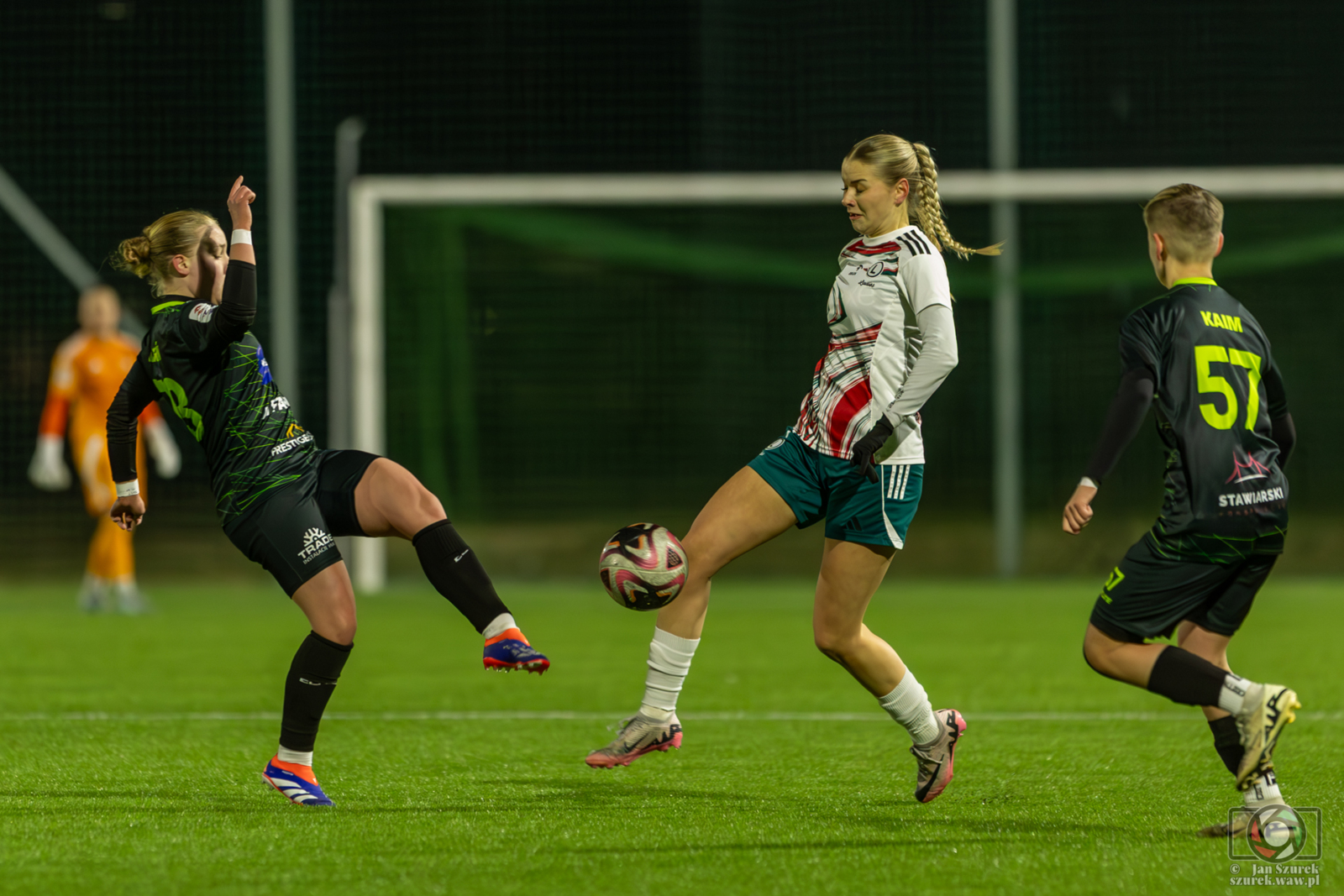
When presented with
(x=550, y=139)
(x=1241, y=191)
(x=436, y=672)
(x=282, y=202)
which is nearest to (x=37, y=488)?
(x=282, y=202)

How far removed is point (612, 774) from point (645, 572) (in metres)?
0.84

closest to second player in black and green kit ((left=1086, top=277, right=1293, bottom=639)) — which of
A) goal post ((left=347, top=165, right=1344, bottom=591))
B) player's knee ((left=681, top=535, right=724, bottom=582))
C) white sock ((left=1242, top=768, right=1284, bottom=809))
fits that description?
white sock ((left=1242, top=768, right=1284, bottom=809))

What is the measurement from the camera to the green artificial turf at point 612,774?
3.60m

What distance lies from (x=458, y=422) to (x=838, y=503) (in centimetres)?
971

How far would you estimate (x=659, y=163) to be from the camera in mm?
15344

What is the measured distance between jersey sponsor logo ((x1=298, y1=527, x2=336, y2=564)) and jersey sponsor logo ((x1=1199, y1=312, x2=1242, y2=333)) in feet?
7.55

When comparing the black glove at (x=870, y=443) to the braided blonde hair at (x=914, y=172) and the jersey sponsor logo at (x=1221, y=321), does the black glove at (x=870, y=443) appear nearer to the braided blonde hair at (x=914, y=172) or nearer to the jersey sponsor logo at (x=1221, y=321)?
the braided blonde hair at (x=914, y=172)

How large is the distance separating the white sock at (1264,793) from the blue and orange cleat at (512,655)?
175 centimetres

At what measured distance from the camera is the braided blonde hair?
445 centimetres

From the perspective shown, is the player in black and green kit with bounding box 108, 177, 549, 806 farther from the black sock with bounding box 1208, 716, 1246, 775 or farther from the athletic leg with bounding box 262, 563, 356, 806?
the black sock with bounding box 1208, 716, 1246, 775

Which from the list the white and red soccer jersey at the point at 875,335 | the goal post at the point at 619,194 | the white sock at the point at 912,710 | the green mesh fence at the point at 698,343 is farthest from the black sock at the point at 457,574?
the green mesh fence at the point at 698,343

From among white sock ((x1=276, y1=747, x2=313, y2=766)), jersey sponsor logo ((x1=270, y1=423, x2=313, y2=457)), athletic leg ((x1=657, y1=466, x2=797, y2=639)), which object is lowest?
white sock ((x1=276, y1=747, x2=313, y2=766))

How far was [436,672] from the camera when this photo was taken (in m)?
7.92

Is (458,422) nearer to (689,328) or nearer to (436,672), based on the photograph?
(689,328)
